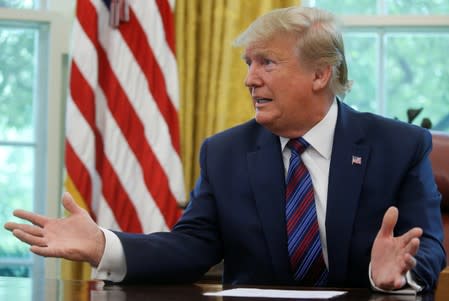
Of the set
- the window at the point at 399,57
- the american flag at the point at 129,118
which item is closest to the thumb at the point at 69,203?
the american flag at the point at 129,118

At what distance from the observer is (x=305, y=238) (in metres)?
2.54

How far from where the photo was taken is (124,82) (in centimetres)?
446

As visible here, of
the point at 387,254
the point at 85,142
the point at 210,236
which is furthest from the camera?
the point at 85,142

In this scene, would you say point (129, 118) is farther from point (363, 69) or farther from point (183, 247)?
point (183, 247)

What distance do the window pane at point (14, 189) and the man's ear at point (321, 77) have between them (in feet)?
7.90

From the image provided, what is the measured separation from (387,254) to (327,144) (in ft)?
1.75

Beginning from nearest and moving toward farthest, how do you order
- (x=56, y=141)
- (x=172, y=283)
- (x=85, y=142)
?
1. (x=172, y=283)
2. (x=85, y=142)
3. (x=56, y=141)

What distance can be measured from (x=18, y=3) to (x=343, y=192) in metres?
2.80

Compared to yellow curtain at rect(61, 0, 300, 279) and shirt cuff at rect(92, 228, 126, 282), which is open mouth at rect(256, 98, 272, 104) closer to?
shirt cuff at rect(92, 228, 126, 282)

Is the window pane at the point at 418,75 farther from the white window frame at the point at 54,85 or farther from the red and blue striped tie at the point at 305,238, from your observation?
the red and blue striped tie at the point at 305,238

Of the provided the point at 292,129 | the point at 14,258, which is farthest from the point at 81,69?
the point at 292,129

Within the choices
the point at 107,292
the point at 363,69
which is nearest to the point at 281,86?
the point at 107,292

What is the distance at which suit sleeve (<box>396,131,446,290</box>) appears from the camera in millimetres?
2422

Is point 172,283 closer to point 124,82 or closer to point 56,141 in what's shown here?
point 124,82
